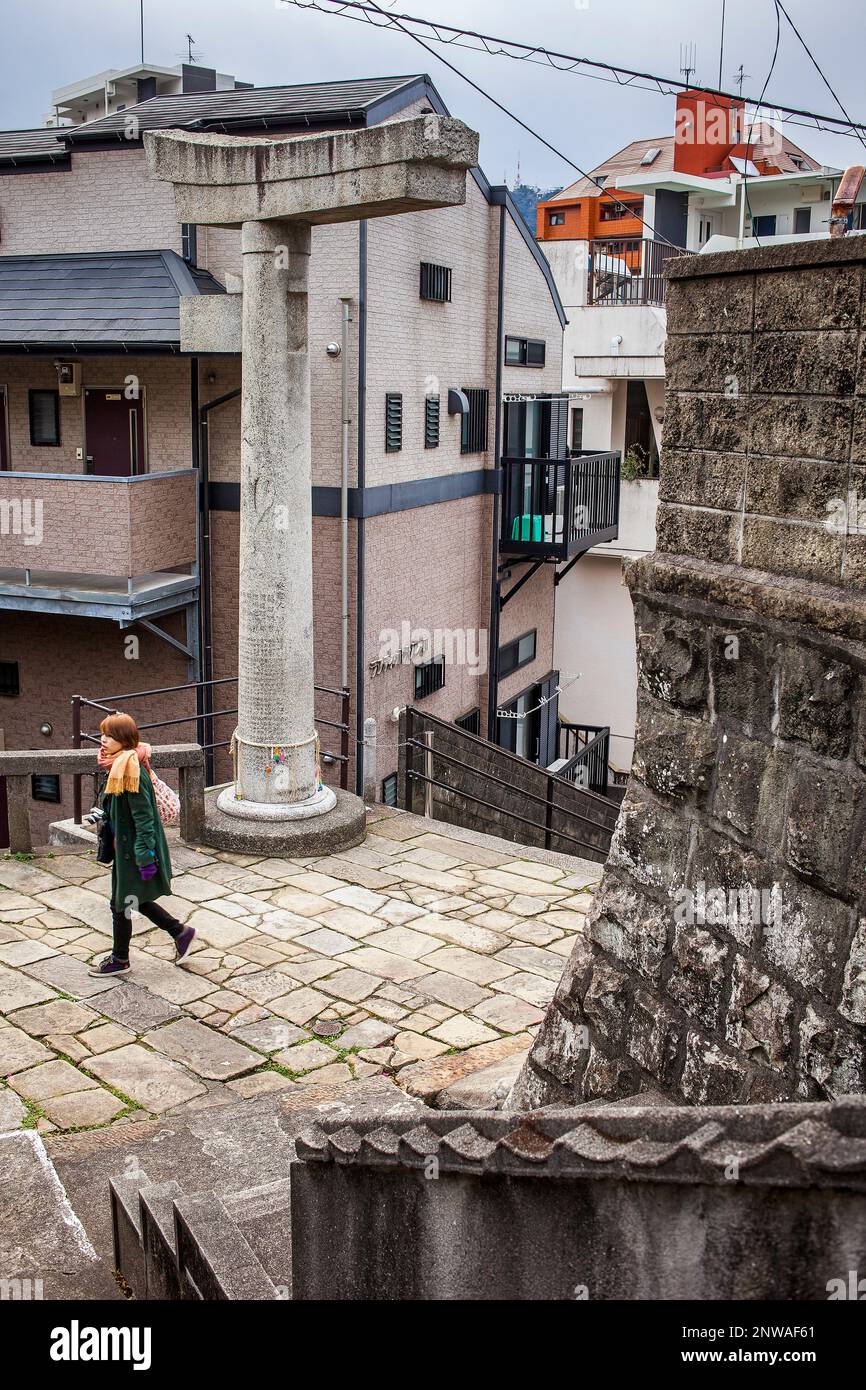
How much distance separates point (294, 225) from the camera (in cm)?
1048

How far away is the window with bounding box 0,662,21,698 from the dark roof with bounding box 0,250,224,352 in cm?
399

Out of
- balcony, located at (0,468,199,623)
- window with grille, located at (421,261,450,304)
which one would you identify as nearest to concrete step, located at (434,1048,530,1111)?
balcony, located at (0,468,199,623)

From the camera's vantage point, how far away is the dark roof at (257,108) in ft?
44.6

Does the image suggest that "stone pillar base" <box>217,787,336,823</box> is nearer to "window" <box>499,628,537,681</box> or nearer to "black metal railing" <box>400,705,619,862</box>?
"black metal railing" <box>400,705,619,862</box>

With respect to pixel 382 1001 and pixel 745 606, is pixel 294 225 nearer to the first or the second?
pixel 382 1001

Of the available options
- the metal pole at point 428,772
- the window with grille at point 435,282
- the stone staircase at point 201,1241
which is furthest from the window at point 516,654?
the stone staircase at point 201,1241

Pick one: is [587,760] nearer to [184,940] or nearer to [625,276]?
[625,276]

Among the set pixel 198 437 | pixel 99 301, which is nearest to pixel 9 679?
pixel 198 437

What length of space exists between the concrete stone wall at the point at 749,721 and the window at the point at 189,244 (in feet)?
37.8

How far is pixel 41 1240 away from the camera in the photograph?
538 cm

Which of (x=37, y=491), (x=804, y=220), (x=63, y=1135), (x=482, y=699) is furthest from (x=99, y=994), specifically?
(x=804, y=220)

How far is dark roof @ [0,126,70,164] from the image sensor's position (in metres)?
15.2

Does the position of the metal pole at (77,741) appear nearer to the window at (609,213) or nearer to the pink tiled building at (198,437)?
the pink tiled building at (198,437)

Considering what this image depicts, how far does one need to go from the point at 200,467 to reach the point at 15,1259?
35.3ft
